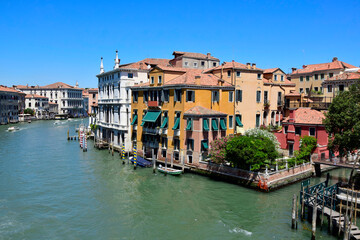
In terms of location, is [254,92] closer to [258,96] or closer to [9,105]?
[258,96]

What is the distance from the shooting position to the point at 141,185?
83.8 ft

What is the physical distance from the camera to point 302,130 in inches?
1201

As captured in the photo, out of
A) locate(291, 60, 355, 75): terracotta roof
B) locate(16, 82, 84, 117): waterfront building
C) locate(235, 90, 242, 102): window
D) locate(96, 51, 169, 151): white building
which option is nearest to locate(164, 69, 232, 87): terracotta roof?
locate(235, 90, 242, 102): window

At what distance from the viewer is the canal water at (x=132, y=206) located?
17.4m

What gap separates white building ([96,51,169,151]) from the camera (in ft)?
124

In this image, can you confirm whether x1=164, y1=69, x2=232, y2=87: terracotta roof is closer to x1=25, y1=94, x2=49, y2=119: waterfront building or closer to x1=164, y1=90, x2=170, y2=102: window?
x1=164, y1=90, x2=170, y2=102: window

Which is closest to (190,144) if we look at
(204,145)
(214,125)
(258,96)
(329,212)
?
(204,145)

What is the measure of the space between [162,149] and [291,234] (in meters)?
16.7

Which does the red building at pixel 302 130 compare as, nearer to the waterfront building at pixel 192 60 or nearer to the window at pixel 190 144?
Result: the window at pixel 190 144

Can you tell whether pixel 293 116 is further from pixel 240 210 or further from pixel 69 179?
pixel 69 179

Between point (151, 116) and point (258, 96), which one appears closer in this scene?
point (151, 116)

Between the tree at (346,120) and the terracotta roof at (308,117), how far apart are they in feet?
21.7

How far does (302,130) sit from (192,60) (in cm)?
1861

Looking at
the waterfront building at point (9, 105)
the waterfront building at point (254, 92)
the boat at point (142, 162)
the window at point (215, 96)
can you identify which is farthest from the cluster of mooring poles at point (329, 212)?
the waterfront building at point (9, 105)
